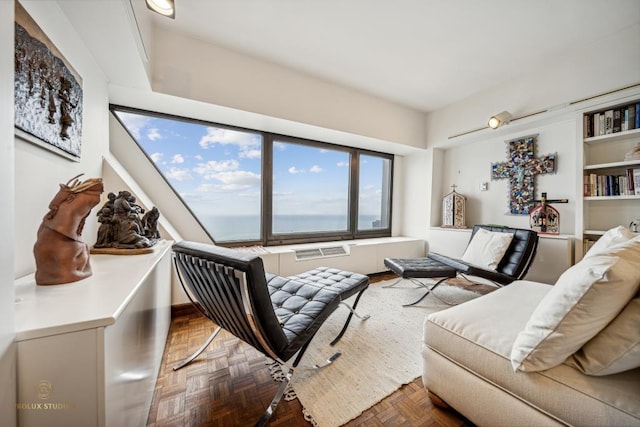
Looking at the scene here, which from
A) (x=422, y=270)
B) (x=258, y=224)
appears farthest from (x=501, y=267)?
(x=258, y=224)

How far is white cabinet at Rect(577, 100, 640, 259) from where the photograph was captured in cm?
219

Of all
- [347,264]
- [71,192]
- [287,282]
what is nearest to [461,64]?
[347,264]

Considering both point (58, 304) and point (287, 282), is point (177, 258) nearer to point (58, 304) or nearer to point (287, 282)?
point (58, 304)

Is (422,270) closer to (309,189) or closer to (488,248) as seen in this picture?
(488,248)

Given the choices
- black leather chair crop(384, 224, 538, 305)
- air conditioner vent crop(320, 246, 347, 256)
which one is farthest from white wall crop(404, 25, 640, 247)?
air conditioner vent crop(320, 246, 347, 256)

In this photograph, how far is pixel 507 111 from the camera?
A: 9.31ft

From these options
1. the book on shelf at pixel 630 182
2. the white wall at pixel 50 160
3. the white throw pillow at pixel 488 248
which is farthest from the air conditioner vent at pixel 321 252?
the book on shelf at pixel 630 182

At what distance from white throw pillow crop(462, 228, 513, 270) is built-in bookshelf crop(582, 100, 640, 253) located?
74 cm

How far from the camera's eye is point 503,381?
940 millimetres

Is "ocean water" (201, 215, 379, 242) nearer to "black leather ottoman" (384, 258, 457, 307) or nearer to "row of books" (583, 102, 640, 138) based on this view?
"black leather ottoman" (384, 258, 457, 307)

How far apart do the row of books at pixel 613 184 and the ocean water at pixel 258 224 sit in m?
2.60

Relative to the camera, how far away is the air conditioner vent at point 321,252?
9.57 ft

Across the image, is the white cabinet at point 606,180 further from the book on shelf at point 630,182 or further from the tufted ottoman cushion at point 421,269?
the tufted ottoman cushion at point 421,269

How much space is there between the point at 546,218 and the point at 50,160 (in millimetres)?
4472
